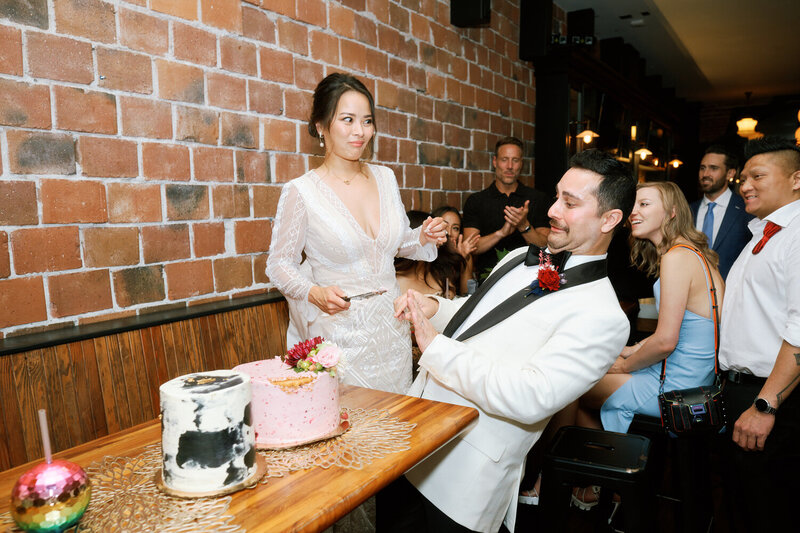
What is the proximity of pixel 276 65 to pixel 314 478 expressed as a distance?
2011 millimetres

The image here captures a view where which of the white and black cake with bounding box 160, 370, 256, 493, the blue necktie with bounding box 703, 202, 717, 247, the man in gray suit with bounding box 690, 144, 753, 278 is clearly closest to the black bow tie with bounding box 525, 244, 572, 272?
the white and black cake with bounding box 160, 370, 256, 493

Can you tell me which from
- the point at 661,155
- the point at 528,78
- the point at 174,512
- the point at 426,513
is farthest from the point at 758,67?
the point at 174,512

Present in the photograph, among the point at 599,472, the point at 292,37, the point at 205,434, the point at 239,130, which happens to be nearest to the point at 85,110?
the point at 239,130

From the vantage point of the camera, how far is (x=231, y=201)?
2379 millimetres

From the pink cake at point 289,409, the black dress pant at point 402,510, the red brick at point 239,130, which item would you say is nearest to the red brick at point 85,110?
the red brick at point 239,130

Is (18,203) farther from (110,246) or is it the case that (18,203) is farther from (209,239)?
(209,239)

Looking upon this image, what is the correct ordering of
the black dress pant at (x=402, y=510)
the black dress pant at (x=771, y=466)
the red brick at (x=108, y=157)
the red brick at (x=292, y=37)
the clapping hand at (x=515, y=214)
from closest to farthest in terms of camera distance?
the black dress pant at (x=402, y=510), the red brick at (x=108, y=157), the black dress pant at (x=771, y=466), the red brick at (x=292, y=37), the clapping hand at (x=515, y=214)

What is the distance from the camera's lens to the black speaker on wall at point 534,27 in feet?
15.8

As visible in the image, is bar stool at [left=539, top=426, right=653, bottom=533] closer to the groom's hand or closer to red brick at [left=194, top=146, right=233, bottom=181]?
the groom's hand

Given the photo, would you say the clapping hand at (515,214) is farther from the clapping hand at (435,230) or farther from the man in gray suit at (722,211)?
the man in gray suit at (722,211)

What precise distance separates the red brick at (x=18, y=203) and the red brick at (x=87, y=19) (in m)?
0.51

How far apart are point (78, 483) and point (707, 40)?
8.30 meters

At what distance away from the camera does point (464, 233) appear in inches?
156

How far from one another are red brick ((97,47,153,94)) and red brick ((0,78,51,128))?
208 mm
